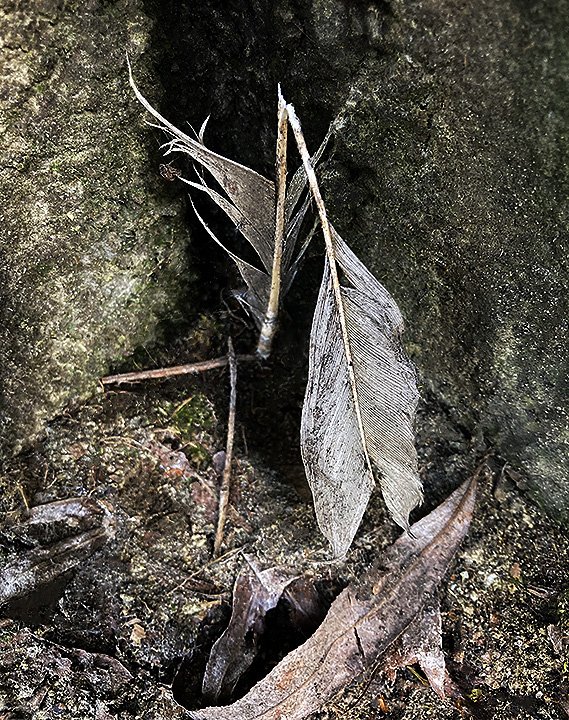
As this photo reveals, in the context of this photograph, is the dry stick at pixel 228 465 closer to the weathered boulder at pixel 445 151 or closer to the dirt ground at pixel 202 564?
the dirt ground at pixel 202 564

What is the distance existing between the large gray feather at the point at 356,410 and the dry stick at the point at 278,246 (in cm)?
10

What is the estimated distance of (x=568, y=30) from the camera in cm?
84

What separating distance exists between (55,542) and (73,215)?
0.48m

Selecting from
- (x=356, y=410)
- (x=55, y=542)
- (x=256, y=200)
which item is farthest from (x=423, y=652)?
(x=256, y=200)

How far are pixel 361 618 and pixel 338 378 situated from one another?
351 millimetres

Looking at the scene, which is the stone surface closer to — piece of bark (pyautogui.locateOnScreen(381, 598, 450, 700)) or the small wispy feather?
the small wispy feather

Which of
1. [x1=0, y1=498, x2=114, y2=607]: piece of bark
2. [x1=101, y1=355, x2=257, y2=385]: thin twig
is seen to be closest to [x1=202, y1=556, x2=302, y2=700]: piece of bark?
[x1=0, y1=498, x2=114, y2=607]: piece of bark

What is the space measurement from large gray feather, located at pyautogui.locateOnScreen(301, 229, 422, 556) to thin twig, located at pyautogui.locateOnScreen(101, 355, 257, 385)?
28 cm

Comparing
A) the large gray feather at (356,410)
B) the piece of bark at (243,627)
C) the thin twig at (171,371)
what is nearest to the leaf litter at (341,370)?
the large gray feather at (356,410)

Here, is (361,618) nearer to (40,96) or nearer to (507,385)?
(507,385)

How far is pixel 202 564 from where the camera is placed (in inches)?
46.6

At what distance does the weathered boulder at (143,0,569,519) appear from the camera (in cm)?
92

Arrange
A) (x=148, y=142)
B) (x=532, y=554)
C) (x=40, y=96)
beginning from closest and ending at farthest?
(x=40, y=96) < (x=148, y=142) < (x=532, y=554)

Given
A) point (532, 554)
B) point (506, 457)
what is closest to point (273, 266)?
point (506, 457)
